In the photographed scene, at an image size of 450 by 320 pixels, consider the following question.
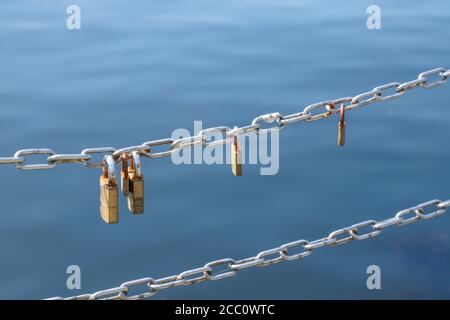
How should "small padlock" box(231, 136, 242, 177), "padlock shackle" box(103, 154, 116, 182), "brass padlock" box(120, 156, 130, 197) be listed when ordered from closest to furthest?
1. "padlock shackle" box(103, 154, 116, 182)
2. "brass padlock" box(120, 156, 130, 197)
3. "small padlock" box(231, 136, 242, 177)

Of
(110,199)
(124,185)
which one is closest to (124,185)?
(124,185)

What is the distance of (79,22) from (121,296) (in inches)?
262

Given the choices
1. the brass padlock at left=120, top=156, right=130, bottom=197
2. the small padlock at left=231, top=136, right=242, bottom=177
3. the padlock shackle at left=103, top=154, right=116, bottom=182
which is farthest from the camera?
the small padlock at left=231, top=136, right=242, bottom=177

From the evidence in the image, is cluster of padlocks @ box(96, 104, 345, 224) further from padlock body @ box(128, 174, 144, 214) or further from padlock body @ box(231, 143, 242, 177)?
padlock body @ box(231, 143, 242, 177)

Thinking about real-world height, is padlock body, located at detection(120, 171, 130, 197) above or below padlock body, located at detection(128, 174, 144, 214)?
above

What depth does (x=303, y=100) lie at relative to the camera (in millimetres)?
8133

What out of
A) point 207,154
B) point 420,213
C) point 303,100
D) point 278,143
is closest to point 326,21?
point 303,100

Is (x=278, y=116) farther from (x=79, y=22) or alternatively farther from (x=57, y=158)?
(x=79, y=22)

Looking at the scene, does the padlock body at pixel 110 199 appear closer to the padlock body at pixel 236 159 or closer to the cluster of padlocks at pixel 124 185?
the cluster of padlocks at pixel 124 185

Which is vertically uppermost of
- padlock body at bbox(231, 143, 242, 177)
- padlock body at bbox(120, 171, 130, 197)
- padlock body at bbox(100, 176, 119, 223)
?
padlock body at bbox(231, 143, 242, 177)

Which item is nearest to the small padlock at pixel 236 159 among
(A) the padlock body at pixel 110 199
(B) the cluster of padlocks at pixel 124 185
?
(B) the cluster of padlocks at pixel 124 185

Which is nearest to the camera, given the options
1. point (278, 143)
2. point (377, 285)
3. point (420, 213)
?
point (420, 213)

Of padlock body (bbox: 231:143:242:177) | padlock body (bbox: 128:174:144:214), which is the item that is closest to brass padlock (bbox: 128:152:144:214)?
padlock body (bbox: 128:174:144:214)

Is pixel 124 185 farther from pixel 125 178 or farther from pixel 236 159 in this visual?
pixel 236 159
